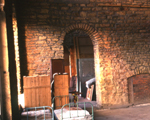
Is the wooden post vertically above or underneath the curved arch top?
underneath

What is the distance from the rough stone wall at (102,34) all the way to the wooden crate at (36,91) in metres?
1.28

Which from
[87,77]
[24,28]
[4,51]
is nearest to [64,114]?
[4,51]

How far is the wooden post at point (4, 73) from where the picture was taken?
312 centimetres

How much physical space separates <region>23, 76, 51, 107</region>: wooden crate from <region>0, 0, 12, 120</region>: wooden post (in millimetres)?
1263

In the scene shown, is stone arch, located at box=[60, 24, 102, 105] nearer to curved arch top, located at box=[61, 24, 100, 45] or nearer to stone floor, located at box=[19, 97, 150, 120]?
curved arch top, located at box=[61, 24, 100, 45]

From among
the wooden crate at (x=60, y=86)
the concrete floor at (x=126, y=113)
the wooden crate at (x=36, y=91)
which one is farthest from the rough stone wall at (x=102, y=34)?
the wooden crate at (x=36, y=91)

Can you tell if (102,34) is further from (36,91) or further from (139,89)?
(36,91)

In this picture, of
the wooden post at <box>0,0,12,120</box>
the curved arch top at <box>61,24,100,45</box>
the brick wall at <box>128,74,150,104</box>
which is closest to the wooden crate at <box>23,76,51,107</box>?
the wooden post at <box>0,0,12,120</box>

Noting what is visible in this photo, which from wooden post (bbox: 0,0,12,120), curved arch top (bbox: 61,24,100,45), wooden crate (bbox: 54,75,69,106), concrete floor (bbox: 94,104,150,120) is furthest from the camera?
curved arch top (bbox: 61,24,100,45)

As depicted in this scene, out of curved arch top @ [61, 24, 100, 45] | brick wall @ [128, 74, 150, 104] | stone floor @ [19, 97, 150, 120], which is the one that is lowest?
stone floor @ [19, 97, 150, 120]

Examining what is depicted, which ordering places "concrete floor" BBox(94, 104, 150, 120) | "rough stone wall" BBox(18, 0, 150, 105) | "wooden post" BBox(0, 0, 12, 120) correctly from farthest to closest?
"rough stone wall" BBox(18, 0, 150, 105) → "concrete floor" BBox(94, 104, 150, 120) → "wooden post" BBox(0, 0, 12, 120)

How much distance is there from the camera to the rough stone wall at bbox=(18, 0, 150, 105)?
5832mm

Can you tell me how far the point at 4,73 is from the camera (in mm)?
3158

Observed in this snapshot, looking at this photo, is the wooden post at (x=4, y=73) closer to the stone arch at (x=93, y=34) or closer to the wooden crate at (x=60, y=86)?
the wooden crate at (x=60, y=86)
